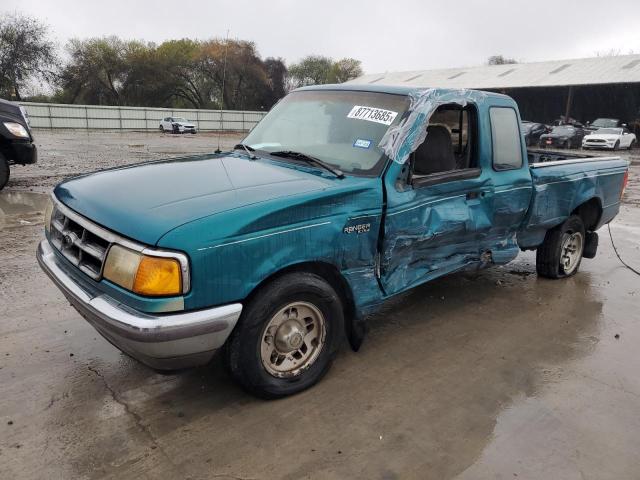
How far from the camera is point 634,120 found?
119ft

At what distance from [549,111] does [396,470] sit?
43.0 m

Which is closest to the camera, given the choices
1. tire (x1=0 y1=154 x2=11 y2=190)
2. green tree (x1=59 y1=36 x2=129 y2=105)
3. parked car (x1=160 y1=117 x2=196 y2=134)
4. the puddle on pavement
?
the puddle on pavement

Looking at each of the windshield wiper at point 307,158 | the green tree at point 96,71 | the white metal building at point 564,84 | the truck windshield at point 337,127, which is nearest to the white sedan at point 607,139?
the white metal building at point 564,84

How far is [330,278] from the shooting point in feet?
10.8

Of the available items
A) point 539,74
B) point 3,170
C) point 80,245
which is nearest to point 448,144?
point 80,245

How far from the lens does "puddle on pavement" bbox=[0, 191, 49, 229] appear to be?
7.38 metres

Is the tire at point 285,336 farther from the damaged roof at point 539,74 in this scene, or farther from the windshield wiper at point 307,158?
the damaged roof at point 539,74

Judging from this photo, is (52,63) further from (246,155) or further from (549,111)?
(246,155)

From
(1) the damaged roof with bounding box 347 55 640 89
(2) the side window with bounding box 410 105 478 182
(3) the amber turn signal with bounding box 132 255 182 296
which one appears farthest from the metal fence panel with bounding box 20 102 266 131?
(3) the amber turn signal with bounding box 132 255 182 296

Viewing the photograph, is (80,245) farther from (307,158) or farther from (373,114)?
(373,114)

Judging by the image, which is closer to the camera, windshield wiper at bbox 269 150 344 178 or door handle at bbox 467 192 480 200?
windshield wiper at bbox 269 150 344 178

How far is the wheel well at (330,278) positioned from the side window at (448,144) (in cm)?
117

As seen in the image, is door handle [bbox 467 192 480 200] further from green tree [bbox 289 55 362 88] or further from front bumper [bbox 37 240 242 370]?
green tree [bbox 289 55 362 88]

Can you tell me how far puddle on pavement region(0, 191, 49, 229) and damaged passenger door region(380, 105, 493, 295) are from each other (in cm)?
588
